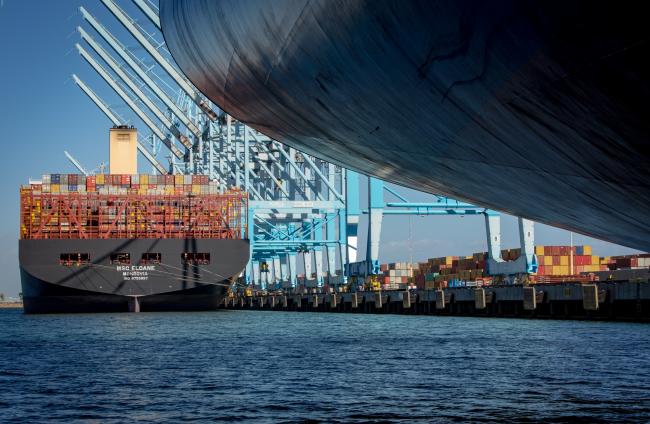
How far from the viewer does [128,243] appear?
237 ft

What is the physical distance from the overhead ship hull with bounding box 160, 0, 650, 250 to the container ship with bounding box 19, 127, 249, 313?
198 feet

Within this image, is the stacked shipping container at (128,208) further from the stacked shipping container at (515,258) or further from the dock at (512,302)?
the stacked shipping container at (515,258)

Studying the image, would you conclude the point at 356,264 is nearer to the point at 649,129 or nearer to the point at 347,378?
the point at 347,378

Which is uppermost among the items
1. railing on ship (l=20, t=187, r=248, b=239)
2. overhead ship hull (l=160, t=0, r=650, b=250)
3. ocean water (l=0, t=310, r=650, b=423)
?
railing on ship (l=20, t=187, r=248, b=239)

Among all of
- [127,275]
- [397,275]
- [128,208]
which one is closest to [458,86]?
[127,275]

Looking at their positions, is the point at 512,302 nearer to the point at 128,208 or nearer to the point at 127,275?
the point at 127,275

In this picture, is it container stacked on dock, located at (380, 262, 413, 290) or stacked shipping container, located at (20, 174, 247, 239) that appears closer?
stacked shipping container, located at (20, 174, 247, 239)

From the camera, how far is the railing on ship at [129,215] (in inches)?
2908

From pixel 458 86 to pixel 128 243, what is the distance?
66953mm

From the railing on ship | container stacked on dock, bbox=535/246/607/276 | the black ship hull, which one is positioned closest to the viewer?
the black ship hull

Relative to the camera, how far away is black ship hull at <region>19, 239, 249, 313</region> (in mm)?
69188

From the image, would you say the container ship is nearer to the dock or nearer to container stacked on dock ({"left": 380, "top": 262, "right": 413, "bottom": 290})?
the dock

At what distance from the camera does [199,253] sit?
73188mm

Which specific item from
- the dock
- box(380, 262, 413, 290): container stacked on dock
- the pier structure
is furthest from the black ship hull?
box(380, 262, 413, 290): container stacked on dock
